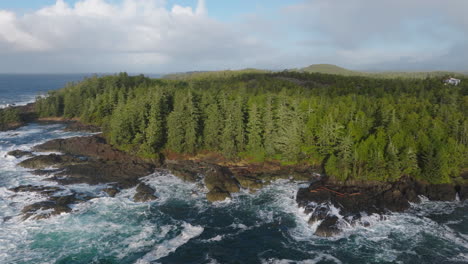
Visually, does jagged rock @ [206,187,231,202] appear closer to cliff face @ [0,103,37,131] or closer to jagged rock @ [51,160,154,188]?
jagged rock @ [51,160,154,188]

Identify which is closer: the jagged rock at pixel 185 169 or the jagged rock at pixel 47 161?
the jagged rock at pixel 185 169

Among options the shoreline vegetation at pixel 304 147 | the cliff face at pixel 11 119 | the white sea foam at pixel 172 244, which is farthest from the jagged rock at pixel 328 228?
the cliff face at pixel 11 119

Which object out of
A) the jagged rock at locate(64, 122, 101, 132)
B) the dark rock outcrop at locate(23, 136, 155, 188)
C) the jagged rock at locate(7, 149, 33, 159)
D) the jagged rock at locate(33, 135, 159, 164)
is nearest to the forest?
the jagged rock at locate(33, 135, 159, 164)

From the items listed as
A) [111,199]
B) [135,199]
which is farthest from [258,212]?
[111,199]

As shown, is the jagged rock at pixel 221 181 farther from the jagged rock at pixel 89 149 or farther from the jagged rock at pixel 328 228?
the jagged rock at pixel 89 149

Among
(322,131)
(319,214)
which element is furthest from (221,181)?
(322,131)

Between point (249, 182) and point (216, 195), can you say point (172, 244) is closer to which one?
point (216, 195)

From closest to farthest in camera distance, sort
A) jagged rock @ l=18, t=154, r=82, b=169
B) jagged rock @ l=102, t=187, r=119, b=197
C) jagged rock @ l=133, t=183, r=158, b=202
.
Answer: jagged rock @ l=133, t=183, r=158, b=202 < jagged rock @ l=102, t=187, r=119, b=197 < jagged rock @ l=18, t=154, r=82, b=169
